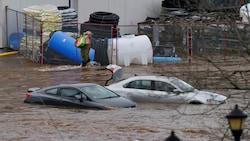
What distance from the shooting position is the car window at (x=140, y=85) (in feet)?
70.9

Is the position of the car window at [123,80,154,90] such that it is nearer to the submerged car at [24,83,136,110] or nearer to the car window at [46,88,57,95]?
the submerged car at [24,83,136,110]

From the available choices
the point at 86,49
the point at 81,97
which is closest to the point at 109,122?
the point at 81,97

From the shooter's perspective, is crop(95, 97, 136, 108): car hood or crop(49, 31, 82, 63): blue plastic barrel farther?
crop(49, 31, 82, 63): blue plastic barrel

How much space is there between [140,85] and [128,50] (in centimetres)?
1185

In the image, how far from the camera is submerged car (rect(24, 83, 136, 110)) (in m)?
20.5

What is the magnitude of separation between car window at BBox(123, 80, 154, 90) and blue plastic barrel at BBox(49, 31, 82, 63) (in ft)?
39.4

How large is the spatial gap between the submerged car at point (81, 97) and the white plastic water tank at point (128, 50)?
12018 millimetres

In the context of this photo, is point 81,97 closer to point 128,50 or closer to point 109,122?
point 109,122

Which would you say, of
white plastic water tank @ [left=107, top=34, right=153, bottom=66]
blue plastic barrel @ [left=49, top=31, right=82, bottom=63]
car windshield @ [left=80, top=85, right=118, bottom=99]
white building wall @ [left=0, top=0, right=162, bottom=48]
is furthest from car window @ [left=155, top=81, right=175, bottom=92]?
white building wall @ [left=0, top=0, right=162, bottom=48]

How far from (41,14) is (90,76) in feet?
30.2

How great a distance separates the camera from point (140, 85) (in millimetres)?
22031

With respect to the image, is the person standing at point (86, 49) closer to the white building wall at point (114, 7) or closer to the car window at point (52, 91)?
the car window at point (52, 91)

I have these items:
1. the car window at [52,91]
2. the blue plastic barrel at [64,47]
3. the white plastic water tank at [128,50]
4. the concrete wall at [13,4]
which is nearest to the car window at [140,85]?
the car window at [52,91]

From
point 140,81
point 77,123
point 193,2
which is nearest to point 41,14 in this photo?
point 140,81
